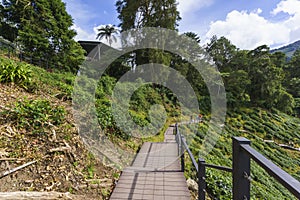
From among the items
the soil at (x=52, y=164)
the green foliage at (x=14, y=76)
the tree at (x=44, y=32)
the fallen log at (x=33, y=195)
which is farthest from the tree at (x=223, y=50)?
the fallen log at (x=33, y=195)

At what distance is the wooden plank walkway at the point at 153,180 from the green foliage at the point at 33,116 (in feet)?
5.08

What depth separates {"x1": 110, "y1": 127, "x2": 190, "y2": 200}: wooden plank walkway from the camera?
2.54m

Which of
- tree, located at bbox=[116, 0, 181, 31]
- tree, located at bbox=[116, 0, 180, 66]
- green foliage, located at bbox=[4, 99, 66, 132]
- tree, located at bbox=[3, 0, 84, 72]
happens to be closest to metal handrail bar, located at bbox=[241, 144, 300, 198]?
green foliage, located at bbox=[4, 99, 66, 132]

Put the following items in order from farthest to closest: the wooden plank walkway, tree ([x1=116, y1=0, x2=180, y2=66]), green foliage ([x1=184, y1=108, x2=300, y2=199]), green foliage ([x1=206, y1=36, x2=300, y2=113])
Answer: green foliage ([x1=206, y1=36, x2=300, y2=113]) < tree ([x1=116, y1=0, x2=180, y2=66]) < green foliage ([x1=184, y1=108, x2=300, y2=199]) < the wooden plank walkway

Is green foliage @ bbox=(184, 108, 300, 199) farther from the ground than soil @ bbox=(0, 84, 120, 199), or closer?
closer

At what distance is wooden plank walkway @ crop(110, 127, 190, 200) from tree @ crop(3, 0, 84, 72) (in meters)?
7.73

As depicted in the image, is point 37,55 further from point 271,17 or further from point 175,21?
point 271,17

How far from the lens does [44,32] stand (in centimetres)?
992

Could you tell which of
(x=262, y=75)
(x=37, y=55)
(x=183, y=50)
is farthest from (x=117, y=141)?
(x=262, y=75)

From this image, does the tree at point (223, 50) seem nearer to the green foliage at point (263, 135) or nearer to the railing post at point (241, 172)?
the green foliage at point (263, 135)

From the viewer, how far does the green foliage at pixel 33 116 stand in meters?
2.71

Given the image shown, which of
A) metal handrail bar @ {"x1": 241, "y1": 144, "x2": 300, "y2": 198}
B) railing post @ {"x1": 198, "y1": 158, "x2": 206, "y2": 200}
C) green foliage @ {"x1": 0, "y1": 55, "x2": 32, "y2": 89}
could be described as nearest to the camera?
metal handrail bar @ {"x1": 241, "y1": 144, "x2": 300, "y2": 198}

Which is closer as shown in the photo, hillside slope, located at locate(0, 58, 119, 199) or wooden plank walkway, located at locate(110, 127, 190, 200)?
hillside slope, located at locate(0, 58, 119, 199)

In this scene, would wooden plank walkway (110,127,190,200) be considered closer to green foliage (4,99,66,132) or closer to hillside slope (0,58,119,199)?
hillside slope (0,58,119,199)
